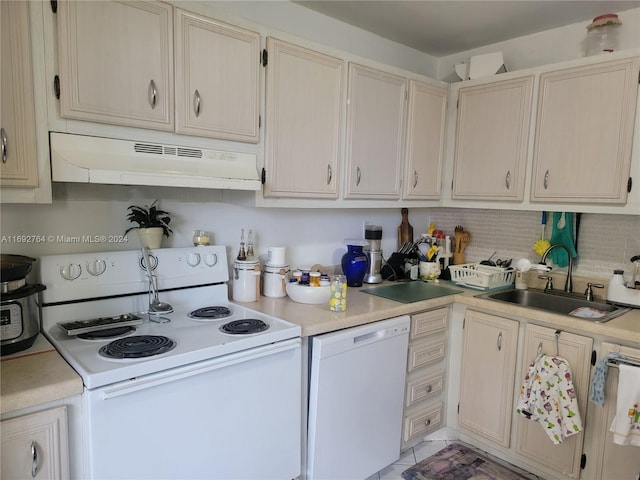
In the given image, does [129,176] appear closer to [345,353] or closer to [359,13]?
[345,353]

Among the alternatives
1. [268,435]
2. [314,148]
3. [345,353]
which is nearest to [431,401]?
[345,353]

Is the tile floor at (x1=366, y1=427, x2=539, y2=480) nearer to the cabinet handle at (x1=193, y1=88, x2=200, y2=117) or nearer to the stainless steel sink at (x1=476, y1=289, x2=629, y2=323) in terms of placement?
the stainless steel sink at (x1=476, y1=289, x2=629, y2=323)

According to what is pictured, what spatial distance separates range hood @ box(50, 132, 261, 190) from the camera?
1.40 metres

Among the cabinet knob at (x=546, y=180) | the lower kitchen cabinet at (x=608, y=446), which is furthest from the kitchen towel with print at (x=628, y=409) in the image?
the cabinet knob at (x=546, y=180)

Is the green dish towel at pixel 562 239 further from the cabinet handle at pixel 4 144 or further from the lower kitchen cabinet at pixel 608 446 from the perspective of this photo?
the cabinet handle at pixel 4 144

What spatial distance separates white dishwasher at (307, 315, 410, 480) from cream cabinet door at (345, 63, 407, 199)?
0.80 m

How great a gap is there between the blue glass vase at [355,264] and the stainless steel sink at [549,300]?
0.69m

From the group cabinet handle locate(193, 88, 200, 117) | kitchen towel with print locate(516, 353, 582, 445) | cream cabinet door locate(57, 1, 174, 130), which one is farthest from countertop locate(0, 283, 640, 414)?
cabinet handle locate(193, 88, 200, 117)

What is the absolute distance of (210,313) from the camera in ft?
6.18

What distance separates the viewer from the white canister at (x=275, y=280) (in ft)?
7.19

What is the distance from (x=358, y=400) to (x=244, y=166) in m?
1.21

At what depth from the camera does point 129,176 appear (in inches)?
57.7

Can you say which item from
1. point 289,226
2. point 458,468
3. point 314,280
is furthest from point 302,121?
point 458,468

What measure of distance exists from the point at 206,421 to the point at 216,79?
4.43 ft
